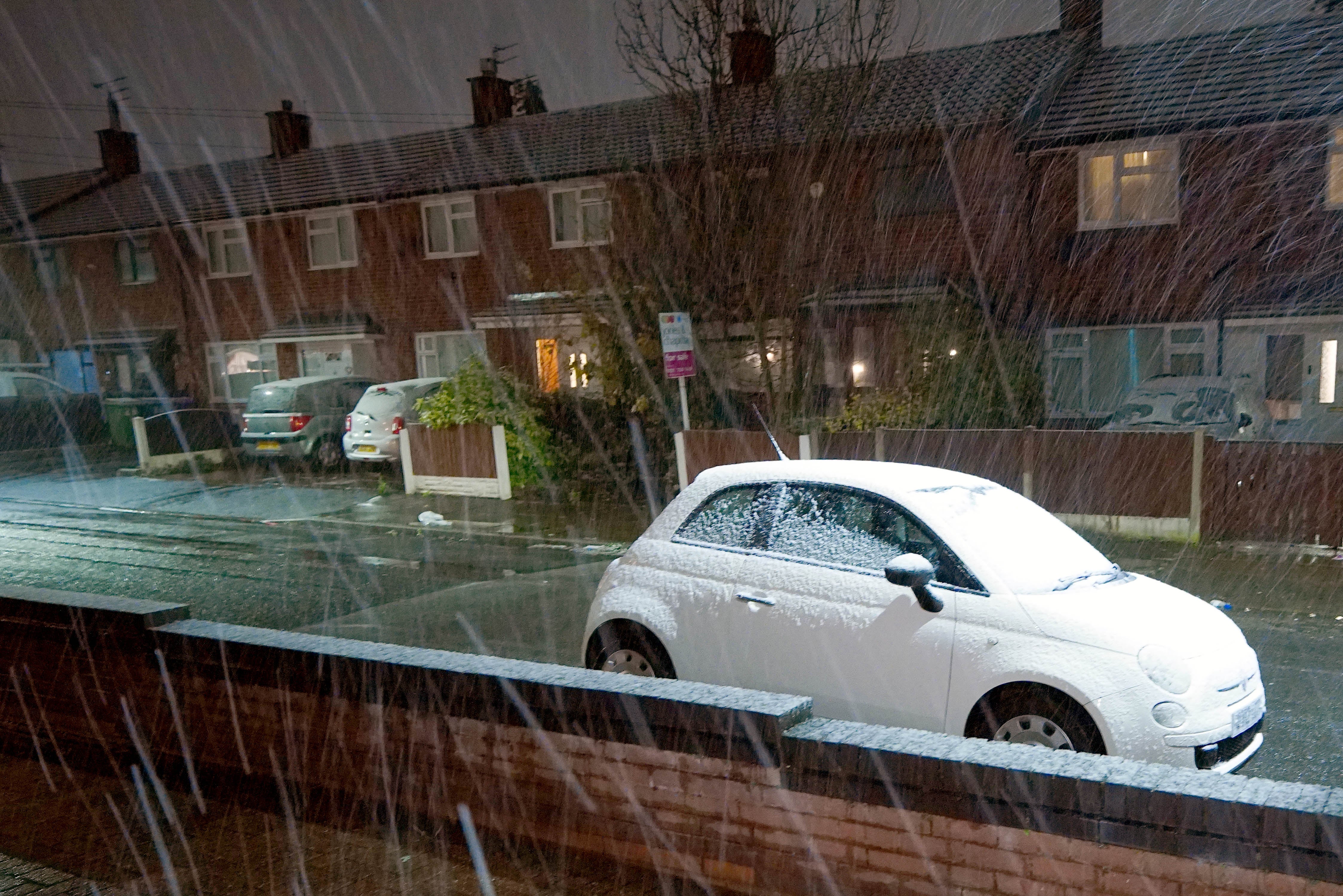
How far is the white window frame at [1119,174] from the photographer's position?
1838 centimetres

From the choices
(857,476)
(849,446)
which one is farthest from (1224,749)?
(849,446)

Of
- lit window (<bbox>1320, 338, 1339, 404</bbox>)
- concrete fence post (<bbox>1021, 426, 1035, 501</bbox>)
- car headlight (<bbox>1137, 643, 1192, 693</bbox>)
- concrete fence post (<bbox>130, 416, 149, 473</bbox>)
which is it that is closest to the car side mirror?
car headlight (<bbox>1137, 643, 1192, 693</bbox>)

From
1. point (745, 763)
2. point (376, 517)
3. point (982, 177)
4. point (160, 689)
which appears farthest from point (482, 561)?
point (982, 177)

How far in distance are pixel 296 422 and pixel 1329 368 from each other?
58.5ft

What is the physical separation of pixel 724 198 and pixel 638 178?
1.78 metres

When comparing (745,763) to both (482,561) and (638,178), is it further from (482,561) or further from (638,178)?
(638,178)

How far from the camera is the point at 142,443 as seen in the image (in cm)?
1998

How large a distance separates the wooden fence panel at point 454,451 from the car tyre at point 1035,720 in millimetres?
11464

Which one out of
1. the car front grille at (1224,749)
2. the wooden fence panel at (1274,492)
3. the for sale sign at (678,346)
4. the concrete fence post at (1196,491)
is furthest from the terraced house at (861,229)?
the car front grille at (1224,749)

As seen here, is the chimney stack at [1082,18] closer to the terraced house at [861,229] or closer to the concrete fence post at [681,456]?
the terraced house at [861,229]

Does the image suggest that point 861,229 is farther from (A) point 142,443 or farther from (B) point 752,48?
(A) point 142,443

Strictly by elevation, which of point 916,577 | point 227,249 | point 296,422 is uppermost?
point 227,249

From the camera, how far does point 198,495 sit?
16.9 m

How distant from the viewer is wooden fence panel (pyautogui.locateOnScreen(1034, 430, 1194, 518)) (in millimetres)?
11023
